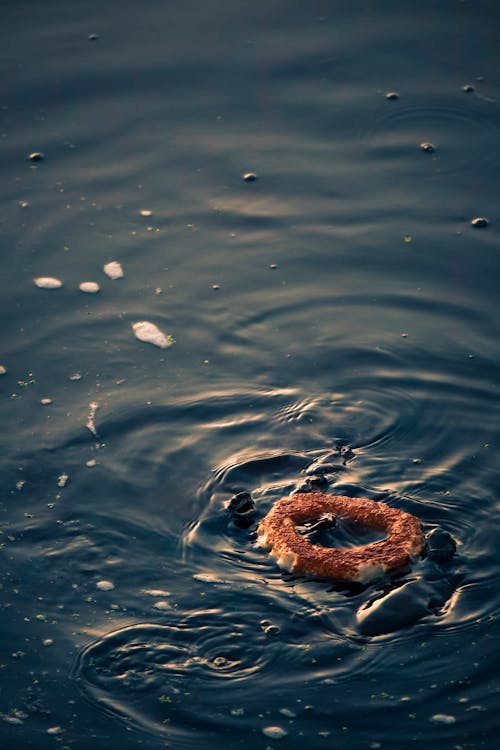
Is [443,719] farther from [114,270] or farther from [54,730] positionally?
[114,270]

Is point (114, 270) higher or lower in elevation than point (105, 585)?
higher

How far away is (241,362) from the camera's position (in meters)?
5.91

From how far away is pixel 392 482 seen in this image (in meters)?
5.14

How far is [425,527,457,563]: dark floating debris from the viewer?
4695mm

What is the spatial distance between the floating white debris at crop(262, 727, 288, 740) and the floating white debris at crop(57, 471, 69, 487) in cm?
176

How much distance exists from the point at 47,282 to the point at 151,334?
2.83 ft

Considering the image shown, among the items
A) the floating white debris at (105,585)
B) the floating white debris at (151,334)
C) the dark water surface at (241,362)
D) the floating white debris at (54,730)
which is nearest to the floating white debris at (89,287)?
the dark water surface at (241,362)

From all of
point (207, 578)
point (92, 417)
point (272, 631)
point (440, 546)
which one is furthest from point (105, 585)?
point (440, 546)

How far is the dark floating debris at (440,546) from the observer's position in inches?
185

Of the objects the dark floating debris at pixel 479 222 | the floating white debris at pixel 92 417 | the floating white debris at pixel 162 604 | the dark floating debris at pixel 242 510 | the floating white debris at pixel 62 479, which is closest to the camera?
the floating white debris at pixel 162 604

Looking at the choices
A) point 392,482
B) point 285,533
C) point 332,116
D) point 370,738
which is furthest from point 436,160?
point 370,738

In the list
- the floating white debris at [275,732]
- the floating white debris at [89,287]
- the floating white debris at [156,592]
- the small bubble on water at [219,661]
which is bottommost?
the floating white debris at [275,732]

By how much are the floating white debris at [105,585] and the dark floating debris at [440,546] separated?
1463mm

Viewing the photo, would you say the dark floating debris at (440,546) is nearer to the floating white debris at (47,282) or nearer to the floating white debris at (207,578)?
the floating white debris at (207,578)
